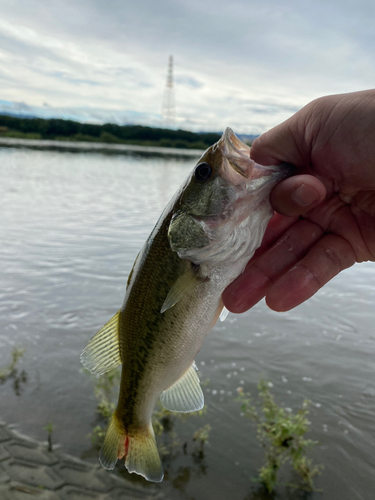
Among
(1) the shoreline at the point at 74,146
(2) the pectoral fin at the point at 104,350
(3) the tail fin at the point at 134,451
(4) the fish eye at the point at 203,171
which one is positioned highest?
(4) the fish eye at the point at 203,171

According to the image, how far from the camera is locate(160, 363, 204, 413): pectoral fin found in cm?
290

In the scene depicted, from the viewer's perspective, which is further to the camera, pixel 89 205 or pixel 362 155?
pixel 89 205

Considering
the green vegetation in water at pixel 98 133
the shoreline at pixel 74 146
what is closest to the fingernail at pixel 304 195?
the shoreline at pixel 74 146

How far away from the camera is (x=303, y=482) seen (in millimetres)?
4816

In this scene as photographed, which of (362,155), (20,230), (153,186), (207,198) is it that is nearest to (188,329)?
(207,198)

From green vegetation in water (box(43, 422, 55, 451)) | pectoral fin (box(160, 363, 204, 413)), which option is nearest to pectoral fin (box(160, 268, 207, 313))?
pectoral fin (box(160, 363, 204, 413))

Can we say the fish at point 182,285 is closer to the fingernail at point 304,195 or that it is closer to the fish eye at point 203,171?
the fish eye at point 203,171

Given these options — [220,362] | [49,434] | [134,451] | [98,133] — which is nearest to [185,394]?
[134,451]

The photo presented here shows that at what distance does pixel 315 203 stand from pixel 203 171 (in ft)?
2.53

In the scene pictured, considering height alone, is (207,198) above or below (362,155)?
below

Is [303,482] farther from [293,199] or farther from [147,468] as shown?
[293,199]

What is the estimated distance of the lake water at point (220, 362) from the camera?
200 inches

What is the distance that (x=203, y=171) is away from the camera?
2.50 m

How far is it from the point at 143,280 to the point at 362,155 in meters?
1.70
